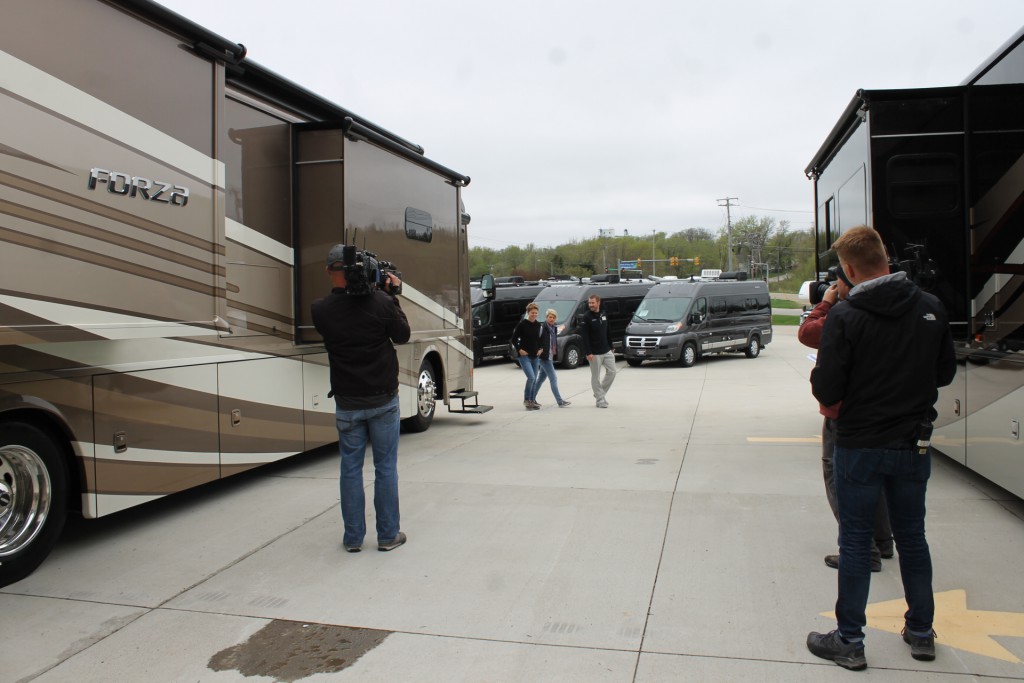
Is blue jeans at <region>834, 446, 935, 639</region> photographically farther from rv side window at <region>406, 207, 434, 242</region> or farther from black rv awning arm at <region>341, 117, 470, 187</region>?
rv side window at <region>406, 207, 434, 242</region>

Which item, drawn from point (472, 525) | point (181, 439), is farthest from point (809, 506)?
point (181, 439)

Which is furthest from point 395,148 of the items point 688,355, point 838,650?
point 688,355

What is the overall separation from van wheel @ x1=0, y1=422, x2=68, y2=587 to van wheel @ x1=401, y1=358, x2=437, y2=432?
5.51m

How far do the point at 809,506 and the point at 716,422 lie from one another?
508 centimetres

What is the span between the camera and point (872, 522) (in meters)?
3.65

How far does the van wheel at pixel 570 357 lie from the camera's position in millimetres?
21837

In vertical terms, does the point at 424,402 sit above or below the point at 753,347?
below

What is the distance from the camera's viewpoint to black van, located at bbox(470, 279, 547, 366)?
22375 millimetres

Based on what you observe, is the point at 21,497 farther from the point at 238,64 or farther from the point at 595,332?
the point at 595,332

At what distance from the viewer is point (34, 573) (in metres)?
5.02

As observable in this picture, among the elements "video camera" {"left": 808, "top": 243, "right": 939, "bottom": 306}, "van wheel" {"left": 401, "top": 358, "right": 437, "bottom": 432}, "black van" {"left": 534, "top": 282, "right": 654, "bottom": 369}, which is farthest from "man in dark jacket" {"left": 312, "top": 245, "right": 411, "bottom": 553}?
"black van" {"left": 534, "top": 282, "right": 654, "bottom": 369}

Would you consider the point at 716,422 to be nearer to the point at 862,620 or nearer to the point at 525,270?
the point at 862,620

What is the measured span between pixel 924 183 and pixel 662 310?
1554 centimetres

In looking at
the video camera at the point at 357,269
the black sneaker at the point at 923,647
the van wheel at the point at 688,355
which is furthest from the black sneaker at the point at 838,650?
the van wheel at the point at 688,355
